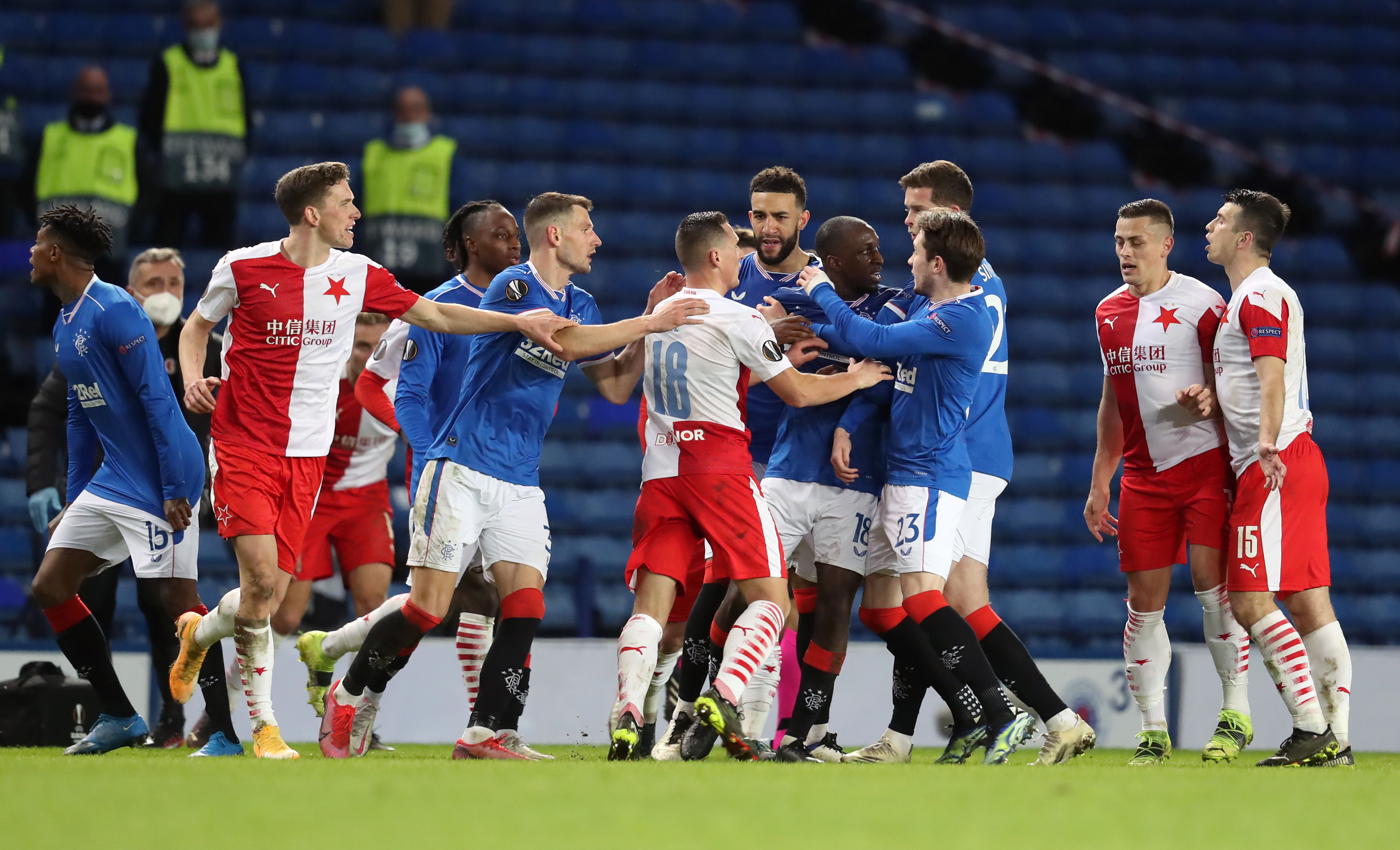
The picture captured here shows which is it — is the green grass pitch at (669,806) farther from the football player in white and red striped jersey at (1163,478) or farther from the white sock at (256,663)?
the football player in white and red striped jersey at (1163,478)

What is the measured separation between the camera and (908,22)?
48.3 ft

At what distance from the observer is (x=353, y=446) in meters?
7.75

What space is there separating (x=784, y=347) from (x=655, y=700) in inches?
60.6

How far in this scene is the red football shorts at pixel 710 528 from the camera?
18.3 ft

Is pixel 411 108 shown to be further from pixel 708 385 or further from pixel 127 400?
pixel 708 385

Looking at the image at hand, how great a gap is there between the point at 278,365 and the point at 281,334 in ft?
0.40

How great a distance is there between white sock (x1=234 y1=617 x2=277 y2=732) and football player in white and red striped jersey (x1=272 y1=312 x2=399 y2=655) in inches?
68.2

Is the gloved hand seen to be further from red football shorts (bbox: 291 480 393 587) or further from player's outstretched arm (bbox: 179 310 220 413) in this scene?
player's outstretched arm (bbox: 179 310 220 413)

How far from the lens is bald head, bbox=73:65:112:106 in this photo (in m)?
11.3

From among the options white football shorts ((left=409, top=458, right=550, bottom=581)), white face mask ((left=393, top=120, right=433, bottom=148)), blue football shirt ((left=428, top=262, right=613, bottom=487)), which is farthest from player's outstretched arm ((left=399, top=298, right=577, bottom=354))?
white face mask ((left=393, top=120, right=433, bottom=148))

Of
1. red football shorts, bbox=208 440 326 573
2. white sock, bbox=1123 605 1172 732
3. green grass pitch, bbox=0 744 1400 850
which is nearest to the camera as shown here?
green grass pitch, bbox=0 744 1400 850

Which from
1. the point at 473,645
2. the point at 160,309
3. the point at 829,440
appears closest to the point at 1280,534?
the point at 829,440

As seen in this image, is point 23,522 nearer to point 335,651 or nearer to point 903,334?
point 335,651

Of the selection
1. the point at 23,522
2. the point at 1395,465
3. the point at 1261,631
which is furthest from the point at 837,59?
the point at 1261,631
